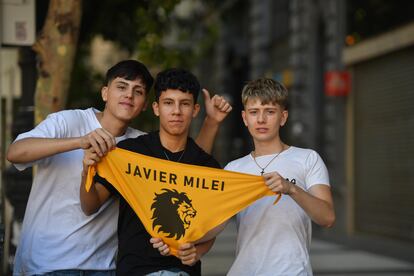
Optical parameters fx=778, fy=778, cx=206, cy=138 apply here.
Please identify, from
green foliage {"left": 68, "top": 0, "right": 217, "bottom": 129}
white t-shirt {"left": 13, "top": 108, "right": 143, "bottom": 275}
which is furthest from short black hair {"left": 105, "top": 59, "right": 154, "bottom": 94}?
green foliage {"left": 68, "top": 0, "right": 217, "bottom": 129}

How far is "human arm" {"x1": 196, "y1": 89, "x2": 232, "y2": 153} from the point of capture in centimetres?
442

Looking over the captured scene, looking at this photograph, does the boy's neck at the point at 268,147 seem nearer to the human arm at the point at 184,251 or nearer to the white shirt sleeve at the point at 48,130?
the human arm at the point at 184,251

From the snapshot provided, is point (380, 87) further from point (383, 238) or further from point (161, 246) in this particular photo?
point (161, 246)

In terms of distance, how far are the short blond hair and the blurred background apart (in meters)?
2.07

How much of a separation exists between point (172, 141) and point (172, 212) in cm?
37

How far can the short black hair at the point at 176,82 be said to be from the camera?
3.90 meters

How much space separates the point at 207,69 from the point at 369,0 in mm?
14442

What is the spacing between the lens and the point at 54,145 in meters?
3.74

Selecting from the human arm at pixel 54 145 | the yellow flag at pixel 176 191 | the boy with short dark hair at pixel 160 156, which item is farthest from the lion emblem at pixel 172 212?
the human arm at pixel 54 145

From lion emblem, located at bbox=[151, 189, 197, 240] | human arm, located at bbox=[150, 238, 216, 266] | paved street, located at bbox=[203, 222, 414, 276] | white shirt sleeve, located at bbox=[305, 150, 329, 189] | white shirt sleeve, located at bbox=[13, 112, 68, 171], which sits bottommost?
paved street, located at bbox=[203, 222, 414, 276]

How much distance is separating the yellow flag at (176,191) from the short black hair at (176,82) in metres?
0.36

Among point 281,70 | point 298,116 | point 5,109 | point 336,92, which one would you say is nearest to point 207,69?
point 281,70

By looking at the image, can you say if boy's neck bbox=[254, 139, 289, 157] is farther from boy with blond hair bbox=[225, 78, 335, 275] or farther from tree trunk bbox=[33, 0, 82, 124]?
tree trunk bbox=[33, 0, 82, 124]

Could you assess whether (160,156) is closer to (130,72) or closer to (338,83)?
(130,72)
